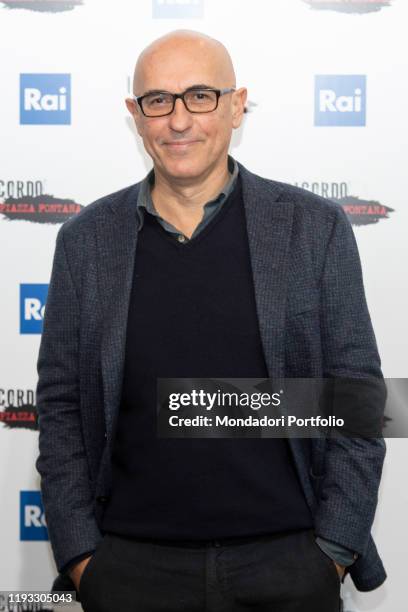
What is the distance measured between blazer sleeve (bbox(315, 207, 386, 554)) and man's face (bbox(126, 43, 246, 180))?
13.9 inches

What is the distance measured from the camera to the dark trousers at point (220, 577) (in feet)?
5.20

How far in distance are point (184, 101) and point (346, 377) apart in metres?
0.70

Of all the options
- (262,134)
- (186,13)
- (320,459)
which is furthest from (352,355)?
(186,13)

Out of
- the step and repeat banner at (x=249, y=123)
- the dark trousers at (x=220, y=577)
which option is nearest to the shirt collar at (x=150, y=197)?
the step and repeat banner at (x=249, y=123)

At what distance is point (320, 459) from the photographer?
1718mm

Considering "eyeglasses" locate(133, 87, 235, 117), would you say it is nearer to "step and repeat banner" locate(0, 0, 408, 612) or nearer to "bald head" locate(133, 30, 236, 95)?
"bald head" locate(133, 30, 236, 95)

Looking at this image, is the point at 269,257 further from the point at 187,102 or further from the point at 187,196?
the point at 187,102

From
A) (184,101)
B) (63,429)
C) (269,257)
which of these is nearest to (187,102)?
(184,101)

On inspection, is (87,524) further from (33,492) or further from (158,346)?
(33,492)

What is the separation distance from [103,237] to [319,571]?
2.88 feet

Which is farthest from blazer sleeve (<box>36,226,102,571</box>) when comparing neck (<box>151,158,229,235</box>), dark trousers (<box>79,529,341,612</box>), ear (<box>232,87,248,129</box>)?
ear (<box>232,87,248,129</box>)

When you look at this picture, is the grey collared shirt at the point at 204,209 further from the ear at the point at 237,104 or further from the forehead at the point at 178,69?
the forehead at the point at 178,69

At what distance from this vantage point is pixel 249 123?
2340 millimetres

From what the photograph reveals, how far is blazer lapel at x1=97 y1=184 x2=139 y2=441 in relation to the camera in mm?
1666
